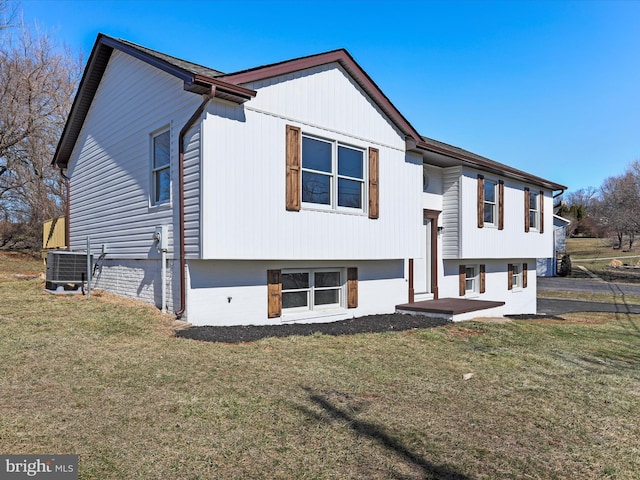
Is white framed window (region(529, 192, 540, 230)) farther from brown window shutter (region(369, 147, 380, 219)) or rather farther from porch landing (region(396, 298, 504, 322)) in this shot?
brown window shutter (region(369, 147, 380, 219))

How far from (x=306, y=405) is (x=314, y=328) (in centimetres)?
433

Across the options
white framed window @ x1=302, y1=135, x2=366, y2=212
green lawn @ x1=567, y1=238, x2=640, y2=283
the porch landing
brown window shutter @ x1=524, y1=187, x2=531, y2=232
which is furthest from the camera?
green lawn @ x1=567, y1=238, x2=640, y2=283

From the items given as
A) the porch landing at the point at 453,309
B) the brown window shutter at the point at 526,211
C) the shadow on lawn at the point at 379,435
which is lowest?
the shadow on lawn at the point at 379,435

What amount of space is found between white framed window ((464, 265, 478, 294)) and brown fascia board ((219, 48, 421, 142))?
629 cm

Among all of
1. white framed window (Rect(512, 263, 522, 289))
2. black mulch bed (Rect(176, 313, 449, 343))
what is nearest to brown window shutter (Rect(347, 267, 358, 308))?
black mulch bed (Rect(176, 313, 449, 343))

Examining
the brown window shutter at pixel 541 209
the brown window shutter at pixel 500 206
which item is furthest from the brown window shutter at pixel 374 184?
the brown window shutter at pixel 541 209

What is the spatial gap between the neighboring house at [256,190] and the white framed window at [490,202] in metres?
1.29

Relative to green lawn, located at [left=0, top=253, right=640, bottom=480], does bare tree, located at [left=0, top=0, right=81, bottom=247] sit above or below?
above

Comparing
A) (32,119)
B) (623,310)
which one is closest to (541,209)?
(623,310)

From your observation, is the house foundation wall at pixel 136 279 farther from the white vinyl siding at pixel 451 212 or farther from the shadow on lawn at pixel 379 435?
the white vinyl siding at pixel 451 212

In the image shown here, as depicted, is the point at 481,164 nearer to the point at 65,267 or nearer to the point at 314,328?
the point at 314,328

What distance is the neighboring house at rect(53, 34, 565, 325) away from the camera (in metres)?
7.77

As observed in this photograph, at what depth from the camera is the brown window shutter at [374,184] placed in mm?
10227

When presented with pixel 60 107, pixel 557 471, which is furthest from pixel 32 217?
pixel 557 471
